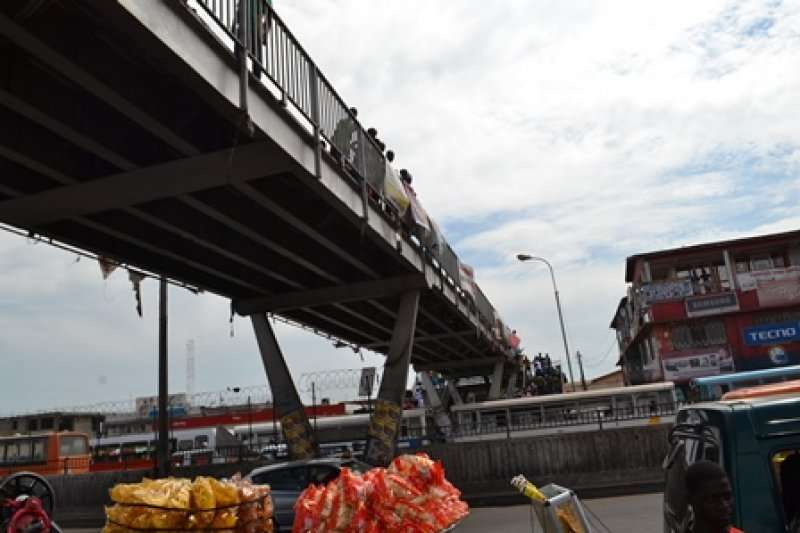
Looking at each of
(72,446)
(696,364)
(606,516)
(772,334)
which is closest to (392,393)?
(606,516)

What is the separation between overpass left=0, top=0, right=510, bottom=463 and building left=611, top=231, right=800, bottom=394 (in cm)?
2332

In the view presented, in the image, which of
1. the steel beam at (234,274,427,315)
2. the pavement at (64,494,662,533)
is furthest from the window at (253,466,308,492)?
the steel beam at (234,274,427,315)

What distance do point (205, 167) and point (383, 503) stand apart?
22.8ft

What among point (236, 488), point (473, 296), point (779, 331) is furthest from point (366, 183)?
point (779, 331)

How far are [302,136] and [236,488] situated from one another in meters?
7.78

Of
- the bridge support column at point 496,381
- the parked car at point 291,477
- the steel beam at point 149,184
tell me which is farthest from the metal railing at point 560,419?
the bridge support column at point 496,381

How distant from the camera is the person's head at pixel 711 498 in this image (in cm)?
251

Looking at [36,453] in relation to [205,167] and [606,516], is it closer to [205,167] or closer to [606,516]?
[205,167]

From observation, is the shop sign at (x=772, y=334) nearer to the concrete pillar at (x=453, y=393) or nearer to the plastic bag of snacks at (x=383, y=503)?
the concrete pillar at (x=453, y=393)

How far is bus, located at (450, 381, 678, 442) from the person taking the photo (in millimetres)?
21391

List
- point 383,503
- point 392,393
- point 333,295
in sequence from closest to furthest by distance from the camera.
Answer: point 383,503, point 392,393, point 333,295

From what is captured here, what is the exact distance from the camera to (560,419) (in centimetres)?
2328

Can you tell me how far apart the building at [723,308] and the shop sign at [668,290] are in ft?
0.19

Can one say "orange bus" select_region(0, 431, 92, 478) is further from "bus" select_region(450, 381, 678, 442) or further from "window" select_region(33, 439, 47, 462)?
"bus" select_region(450, 381, 678, 442)
